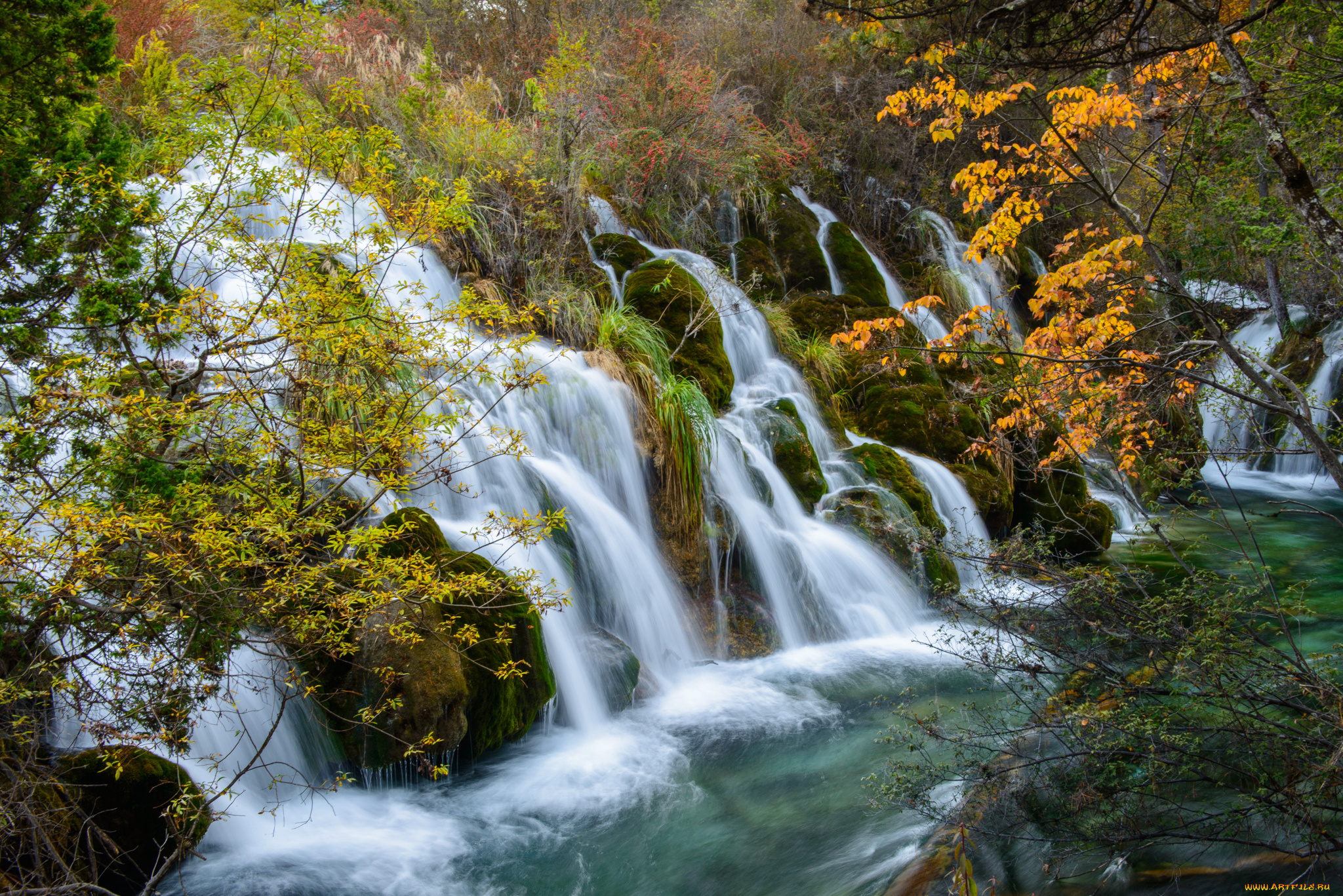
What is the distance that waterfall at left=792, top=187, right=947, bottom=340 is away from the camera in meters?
13.2

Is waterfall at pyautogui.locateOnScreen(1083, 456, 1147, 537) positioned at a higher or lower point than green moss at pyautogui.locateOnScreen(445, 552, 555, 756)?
lower

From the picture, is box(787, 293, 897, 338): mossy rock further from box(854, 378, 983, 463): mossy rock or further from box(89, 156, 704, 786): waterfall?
box(89, 156, 704, 786): waterfall

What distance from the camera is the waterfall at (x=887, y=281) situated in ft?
43.4

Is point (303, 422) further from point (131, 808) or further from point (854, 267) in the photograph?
point (854, 267)

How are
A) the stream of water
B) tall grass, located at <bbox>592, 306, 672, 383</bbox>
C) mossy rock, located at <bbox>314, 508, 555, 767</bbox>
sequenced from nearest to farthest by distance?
the stream of water → mossy rock, located at <bbox>314, 508, 555, 767</bbox> → tall grass, located at <bbox>592, 306, 672, 383</bbox>

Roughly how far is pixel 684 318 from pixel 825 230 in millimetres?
6226

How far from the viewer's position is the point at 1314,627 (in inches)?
245

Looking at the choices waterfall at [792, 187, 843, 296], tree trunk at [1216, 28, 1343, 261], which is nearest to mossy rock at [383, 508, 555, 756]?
tree trunk at [1216, 28, 1343, 261]

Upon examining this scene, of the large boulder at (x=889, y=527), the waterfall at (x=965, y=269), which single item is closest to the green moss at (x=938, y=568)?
the large boulder at (x=889, y=527)

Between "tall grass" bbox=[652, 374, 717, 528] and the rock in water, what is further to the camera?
"tall grass" bbox=[652, 374, 717, 528]

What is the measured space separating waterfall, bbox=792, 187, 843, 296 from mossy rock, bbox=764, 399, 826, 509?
4427 millimetres

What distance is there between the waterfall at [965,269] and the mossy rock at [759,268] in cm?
434

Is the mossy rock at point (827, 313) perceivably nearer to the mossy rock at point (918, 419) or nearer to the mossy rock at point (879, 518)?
the mossy rock at point (918, 419)

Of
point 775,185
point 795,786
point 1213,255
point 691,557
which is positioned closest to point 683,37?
point 775,185
